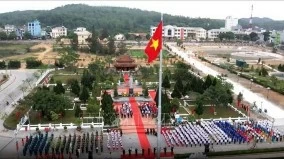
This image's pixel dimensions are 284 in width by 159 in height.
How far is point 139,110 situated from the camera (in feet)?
81.2

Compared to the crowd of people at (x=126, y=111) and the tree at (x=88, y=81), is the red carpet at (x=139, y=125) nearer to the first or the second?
the crowd of people at (x=126, y=111)

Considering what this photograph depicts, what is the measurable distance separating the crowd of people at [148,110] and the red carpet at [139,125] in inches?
12.4

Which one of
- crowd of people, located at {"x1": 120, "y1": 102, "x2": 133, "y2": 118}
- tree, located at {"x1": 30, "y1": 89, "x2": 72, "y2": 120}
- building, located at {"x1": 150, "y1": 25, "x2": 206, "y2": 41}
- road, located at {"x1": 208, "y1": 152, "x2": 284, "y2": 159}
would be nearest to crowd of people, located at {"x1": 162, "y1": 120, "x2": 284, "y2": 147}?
road, located at {"x1": 208, "y1": 152, "x2": 284, "y2": 159}

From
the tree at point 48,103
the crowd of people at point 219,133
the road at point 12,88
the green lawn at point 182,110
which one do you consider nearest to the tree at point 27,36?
the road at point 12,88

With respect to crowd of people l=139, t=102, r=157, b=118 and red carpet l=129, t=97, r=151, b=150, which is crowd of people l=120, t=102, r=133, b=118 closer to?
red carpet l=129, t=97, r=151, b=150

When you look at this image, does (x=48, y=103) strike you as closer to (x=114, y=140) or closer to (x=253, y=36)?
(x=114, y=140)

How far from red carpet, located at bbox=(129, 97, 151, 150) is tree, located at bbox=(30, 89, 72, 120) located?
476 cm

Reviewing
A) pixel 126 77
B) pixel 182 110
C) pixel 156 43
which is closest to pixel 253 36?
pixel 126 77

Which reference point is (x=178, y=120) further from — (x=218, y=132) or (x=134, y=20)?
(x=134, y=20)

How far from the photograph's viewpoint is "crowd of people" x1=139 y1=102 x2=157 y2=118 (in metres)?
23.5

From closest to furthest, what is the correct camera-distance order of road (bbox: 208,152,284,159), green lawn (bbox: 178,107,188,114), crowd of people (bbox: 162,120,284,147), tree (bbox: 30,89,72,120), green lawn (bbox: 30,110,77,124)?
road (bbox: 208,152,284,159), crowd of people (bbox: 162,120,284,147), tree (bbox: 30,89,72,120), green lawn (bbox: 30,110,77,124), green lawn (bbox: 178,107,188,114)

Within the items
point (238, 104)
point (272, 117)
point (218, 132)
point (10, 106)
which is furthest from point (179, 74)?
point (10, 106)

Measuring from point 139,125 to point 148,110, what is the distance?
8.76 ft

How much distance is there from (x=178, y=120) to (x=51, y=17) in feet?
306
